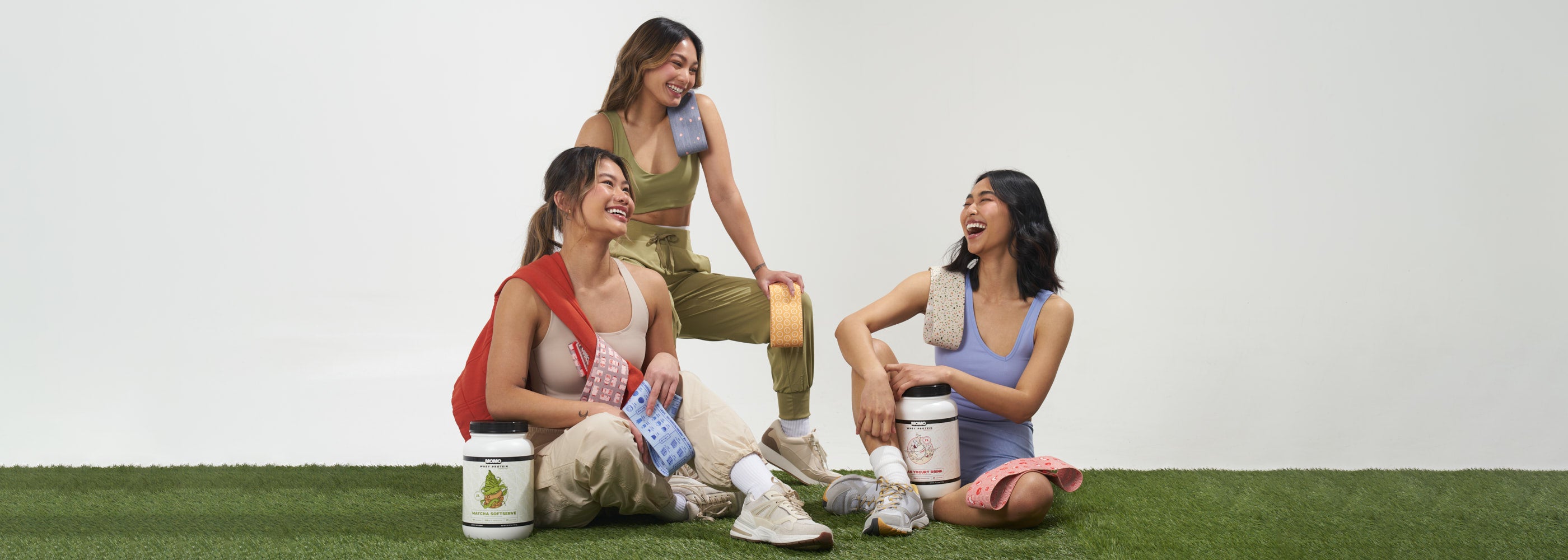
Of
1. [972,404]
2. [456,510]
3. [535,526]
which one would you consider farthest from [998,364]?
[456,510]

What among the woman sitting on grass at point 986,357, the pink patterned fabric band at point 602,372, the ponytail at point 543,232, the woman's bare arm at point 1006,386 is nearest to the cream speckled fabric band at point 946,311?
the woman sitting on grass at point 986,357

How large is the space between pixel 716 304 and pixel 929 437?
0.70 metres

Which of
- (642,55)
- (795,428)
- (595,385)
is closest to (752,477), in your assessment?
(595,385)

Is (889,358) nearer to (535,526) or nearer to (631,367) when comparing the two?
(631,367)

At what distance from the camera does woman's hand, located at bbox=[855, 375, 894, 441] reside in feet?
7.05

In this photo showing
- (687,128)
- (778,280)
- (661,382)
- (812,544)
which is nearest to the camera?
(812,544)

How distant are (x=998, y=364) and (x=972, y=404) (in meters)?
0.11

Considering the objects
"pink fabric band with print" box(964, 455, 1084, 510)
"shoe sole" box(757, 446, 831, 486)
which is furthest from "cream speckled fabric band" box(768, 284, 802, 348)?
"pink fabric band with print" box(964, 455, 1084, 510)

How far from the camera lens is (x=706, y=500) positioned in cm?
227

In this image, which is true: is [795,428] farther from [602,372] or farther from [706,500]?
[602,372]

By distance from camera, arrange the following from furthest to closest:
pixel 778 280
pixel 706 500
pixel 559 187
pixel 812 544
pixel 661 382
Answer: pixel 778 280, pixel 706 500, pixel 559 187, pixel 661 382, pixel 812 544

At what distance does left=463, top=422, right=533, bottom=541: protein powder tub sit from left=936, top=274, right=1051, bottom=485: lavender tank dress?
0.93 m

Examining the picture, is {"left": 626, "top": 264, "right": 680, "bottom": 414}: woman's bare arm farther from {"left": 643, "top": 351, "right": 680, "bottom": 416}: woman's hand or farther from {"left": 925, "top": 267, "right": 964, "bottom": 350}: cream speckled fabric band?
{"left": 925, "top": 267, "right": 964, "bottom": 350}: cream speckled fabric band

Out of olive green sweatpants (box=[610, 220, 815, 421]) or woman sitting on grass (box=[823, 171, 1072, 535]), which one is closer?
woman sitting on grass (box=[823, 171, 1072, 535])
